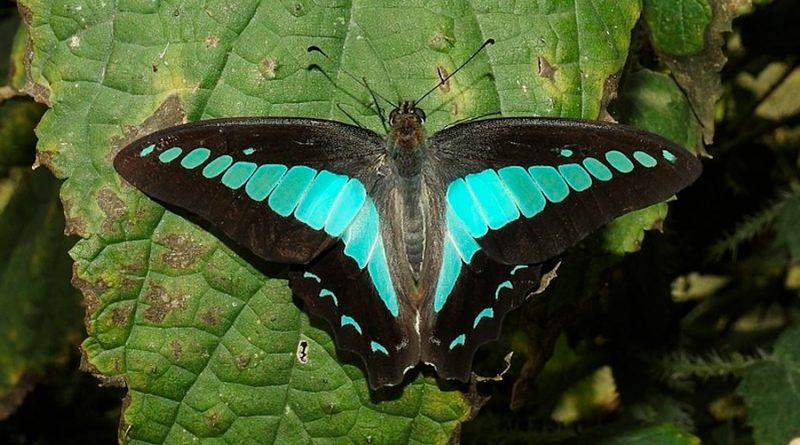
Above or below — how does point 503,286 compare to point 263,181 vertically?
below

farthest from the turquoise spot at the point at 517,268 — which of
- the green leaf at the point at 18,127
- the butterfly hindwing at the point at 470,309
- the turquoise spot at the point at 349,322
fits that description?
the green leaf at the point at 18,127

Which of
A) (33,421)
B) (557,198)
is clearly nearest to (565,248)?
(557,198)

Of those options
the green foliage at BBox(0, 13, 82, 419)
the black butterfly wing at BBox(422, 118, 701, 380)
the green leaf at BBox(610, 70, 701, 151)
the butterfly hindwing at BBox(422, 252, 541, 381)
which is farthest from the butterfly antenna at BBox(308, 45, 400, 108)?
the green foliage at BBox(0, 13, 82, 419)

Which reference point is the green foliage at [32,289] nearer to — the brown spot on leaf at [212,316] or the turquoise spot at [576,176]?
the brown spot on leaf at [212,316]

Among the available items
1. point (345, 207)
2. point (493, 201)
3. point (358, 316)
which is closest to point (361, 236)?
point (345, 207)

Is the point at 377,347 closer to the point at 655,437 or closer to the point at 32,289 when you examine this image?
the point at 655,437

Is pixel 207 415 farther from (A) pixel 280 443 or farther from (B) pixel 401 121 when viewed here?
(B) pixel 401 121
